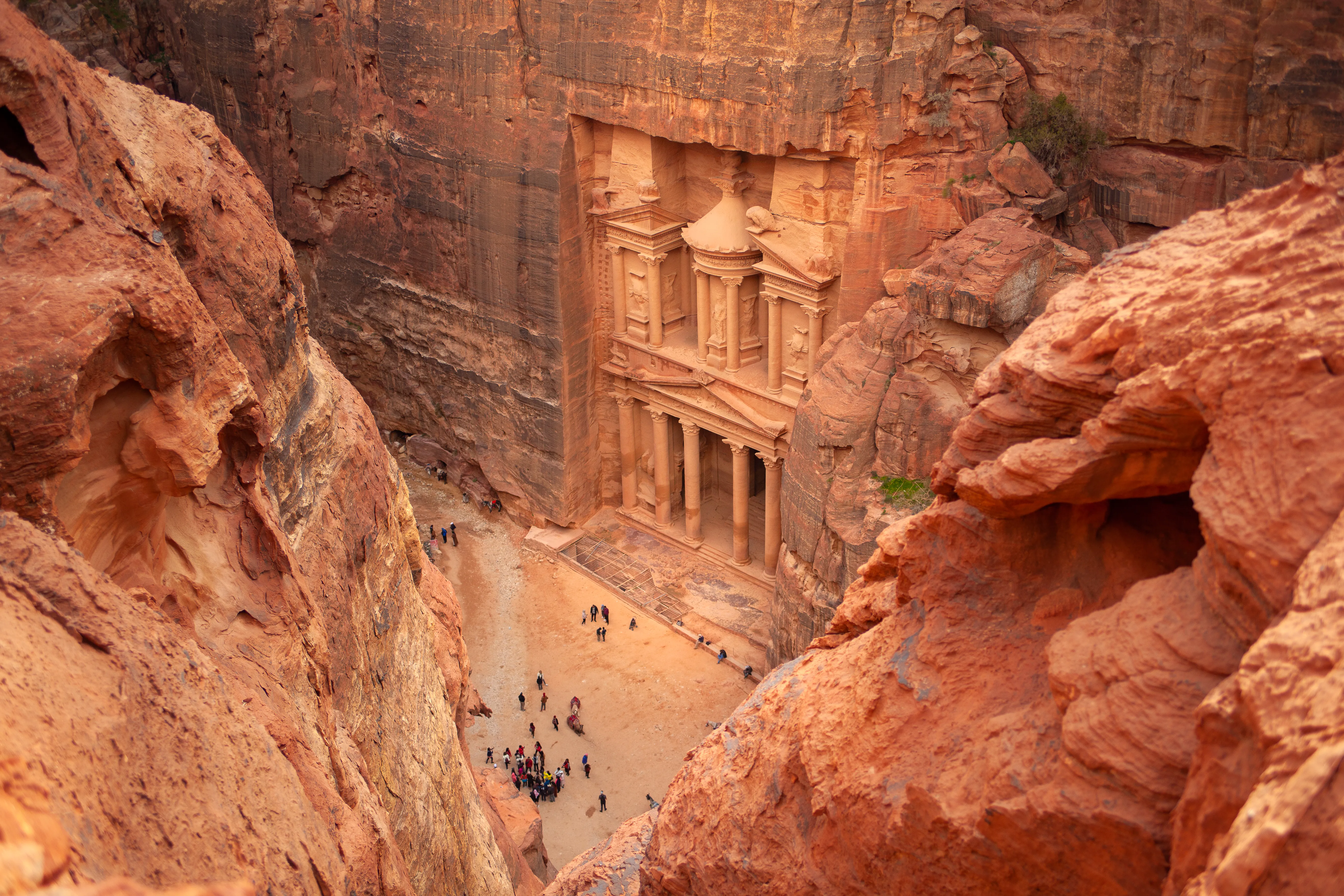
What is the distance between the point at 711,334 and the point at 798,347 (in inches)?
102

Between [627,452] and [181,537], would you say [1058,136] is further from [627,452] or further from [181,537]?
[181,537]

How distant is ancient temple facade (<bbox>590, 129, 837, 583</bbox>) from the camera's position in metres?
24.2

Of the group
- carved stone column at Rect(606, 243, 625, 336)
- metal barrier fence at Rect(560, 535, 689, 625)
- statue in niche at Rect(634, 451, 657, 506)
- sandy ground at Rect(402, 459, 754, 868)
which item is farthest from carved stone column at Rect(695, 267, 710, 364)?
sandy ground at Rect(402, 459, 754, 868)

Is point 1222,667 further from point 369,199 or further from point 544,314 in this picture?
point 369,199

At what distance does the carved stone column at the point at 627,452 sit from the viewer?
2872 centimetres

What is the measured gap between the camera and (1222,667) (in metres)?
4.81

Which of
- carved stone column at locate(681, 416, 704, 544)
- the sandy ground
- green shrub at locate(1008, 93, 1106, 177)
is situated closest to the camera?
green shrub at locate(1008, 93, 1106, 177)

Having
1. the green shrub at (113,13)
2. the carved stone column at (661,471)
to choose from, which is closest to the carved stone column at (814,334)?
the carved stone column at (661,471)

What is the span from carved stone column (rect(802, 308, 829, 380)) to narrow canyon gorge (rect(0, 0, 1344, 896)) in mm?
102

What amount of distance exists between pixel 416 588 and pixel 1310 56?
16.6 metres

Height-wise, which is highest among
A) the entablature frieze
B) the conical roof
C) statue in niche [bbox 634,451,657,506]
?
the conical roof

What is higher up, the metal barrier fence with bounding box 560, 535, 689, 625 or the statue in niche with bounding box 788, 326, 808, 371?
the statue in niche with bounding box 788, 326, 808, 371

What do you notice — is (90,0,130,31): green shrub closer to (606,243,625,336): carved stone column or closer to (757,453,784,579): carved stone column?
(606,243,625,336): carved stone column

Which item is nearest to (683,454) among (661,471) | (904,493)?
(661,471)
